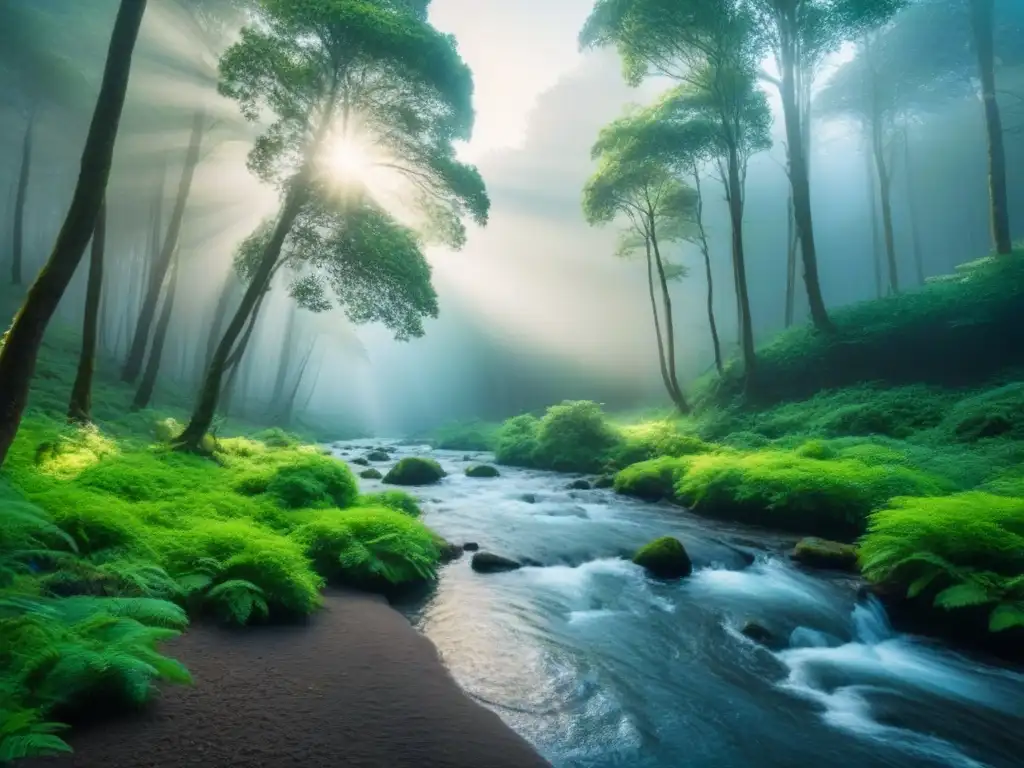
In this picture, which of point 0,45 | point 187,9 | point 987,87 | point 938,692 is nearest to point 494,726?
point 938,692

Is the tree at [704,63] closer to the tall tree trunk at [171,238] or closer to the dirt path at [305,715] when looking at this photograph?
the tall tree trunk at [171,238]

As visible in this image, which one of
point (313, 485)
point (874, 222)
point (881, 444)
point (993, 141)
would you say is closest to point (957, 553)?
point (881, 444)

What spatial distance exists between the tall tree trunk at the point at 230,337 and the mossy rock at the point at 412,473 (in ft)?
20.0

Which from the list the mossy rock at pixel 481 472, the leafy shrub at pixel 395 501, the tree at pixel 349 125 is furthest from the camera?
the mossy rock at pixel 481 472

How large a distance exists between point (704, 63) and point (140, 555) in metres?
22.4

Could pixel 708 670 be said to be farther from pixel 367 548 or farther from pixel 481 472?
pixel 481 472

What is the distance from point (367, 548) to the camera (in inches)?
281

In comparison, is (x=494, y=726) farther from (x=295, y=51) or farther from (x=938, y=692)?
(x=295, y=51)

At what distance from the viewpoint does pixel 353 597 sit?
6.27 meters

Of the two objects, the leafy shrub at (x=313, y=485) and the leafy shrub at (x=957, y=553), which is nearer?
the leafy shrub at (x=957, y=553)

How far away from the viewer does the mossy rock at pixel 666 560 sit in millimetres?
8562

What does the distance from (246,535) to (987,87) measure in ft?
89.7

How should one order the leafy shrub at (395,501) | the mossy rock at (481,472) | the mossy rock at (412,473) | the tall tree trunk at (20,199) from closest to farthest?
the leafy shrub at (395,501), the mossy rock at (412,473), the mossy rock at (481,472), the tall tree trunk at (20,199)

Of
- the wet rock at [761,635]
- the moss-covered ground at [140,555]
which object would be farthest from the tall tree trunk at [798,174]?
the moss-covered ground at [140,555]
